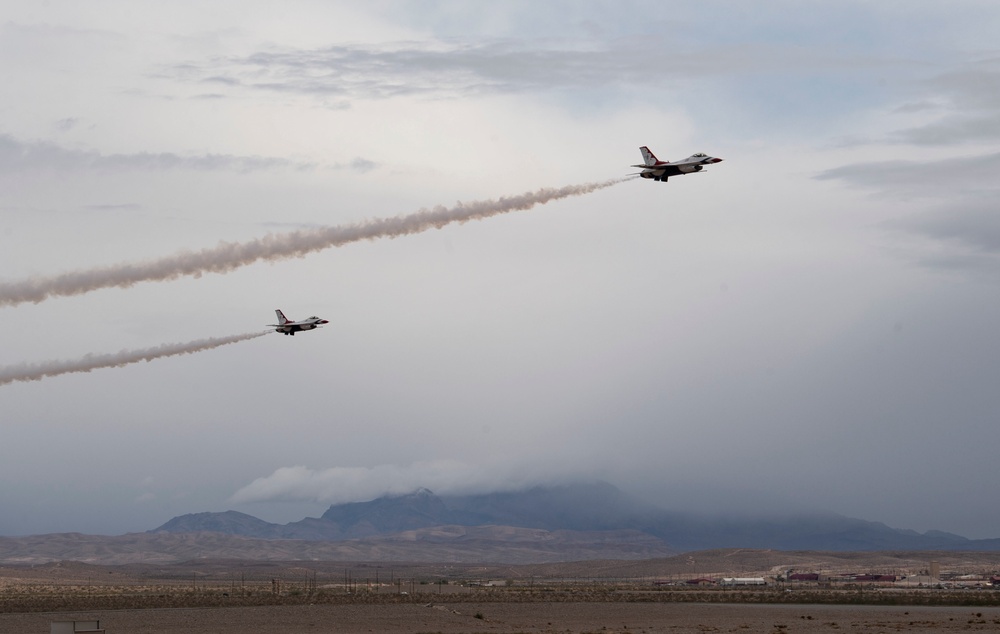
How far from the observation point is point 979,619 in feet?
303

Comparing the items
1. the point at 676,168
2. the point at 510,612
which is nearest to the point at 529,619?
the point at 510,612

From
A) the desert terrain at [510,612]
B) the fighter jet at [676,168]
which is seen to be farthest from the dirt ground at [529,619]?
the fighter jet at [676,168]

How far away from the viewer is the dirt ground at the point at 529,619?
86.2 metres

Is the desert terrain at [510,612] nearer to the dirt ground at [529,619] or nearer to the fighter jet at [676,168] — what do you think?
the dirt ground at [529,619]

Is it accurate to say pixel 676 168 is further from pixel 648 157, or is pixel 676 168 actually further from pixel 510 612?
pixel 510 612

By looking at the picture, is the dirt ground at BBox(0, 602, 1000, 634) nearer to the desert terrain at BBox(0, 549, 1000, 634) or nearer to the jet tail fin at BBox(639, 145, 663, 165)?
the desert terrain at BBox(0, 549, 1000, 634)

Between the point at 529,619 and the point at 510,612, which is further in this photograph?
the point at 510,612

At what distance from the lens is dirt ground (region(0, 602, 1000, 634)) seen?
3396 inches

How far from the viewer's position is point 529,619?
9819 centimetres

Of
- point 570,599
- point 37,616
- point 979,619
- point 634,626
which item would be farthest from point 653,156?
point 37,616

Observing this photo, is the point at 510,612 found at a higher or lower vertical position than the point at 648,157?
lower

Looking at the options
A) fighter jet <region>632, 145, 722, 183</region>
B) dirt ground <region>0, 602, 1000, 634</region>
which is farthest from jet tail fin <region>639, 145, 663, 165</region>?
dirt ground <region>0, 602, 1000, 634</region>

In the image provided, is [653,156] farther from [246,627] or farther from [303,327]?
[246,627]

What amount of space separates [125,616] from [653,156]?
56.4 metres
